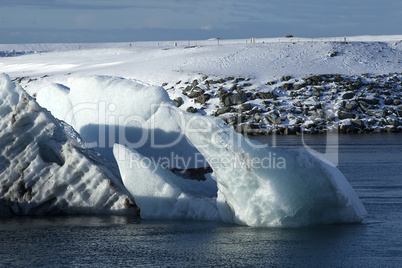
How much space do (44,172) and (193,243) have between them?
154 inches

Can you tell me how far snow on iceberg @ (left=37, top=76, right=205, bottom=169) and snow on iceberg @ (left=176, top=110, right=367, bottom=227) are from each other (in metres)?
3.81

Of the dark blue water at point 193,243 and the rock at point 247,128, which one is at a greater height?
the rock at point 247,128

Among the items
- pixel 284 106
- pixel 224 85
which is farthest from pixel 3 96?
pixel 224 85

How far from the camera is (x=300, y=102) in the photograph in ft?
130

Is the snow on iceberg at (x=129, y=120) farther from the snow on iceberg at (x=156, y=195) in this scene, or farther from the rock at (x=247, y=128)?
the rock at (x=247, y=128)

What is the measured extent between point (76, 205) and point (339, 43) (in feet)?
145

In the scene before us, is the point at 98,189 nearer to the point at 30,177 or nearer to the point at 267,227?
the point at 30,177

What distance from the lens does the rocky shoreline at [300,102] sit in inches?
1435

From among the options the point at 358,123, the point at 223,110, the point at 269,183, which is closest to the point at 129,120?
the point at 269,183

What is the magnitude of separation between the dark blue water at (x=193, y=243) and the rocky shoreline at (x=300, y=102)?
2454 cm

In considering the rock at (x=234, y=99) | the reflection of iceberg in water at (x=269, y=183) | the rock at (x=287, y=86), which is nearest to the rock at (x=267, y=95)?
the rock at (x=234, y=99)

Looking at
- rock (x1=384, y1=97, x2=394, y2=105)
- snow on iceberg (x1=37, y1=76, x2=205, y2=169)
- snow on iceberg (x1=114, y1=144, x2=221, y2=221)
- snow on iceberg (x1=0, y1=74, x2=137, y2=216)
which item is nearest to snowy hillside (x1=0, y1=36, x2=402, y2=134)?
rock (x1=384, y1=97, x2=394, y2=105)

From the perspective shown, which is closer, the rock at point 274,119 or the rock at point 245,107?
the rock at point 274,119

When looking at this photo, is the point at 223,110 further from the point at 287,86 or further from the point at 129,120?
the point at 129,120
